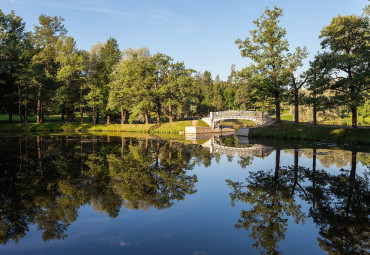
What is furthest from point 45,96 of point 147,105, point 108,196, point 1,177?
point 108,196

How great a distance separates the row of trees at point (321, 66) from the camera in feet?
91.7

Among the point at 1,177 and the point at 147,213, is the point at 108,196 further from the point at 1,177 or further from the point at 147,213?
the point at 1,177

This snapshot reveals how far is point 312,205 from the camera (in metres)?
9.27

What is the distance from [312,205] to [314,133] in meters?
27.0

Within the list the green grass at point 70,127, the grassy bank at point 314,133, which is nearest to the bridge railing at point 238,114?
the grassy bank at point 314,133

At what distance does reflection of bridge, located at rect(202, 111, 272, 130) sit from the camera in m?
43.8

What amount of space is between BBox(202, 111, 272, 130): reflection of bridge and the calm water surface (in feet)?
94.4

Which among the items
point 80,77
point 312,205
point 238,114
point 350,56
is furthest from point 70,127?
point 312,205

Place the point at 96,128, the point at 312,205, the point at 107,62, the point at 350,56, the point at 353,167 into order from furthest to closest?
the point at 107,62 → the point at 96,128 → the point at 350,56 → the point at 353,167 → the point at 312,205

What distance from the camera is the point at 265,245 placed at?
6.54 m

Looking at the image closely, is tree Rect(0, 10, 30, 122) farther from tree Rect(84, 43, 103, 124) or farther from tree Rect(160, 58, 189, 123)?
tree Rect(160, 58, 189, 123)

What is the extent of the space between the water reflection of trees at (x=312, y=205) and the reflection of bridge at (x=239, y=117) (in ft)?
97.8

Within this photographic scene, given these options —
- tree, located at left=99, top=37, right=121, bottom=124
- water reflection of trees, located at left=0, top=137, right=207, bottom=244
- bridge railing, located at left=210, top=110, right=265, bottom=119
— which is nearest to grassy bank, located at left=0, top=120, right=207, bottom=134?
bridge railing, located at left=210, top=110, right=265, bottom=119

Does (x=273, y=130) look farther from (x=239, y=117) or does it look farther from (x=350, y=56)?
(x=350, y=56)
